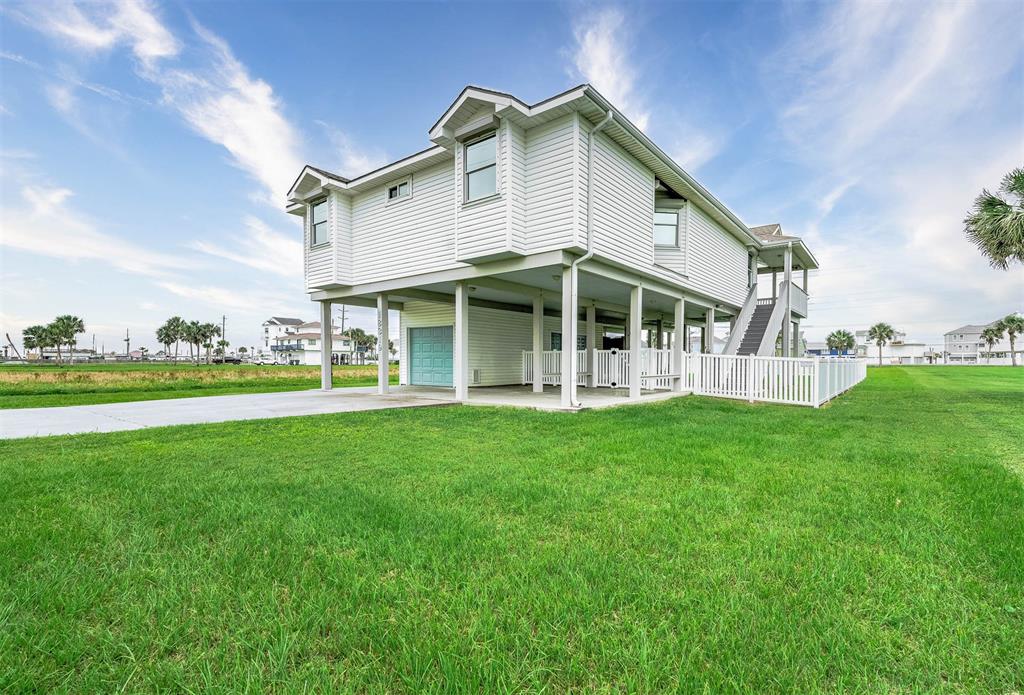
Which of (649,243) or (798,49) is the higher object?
(798,49)

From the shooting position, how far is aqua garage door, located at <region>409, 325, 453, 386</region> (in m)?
14.9

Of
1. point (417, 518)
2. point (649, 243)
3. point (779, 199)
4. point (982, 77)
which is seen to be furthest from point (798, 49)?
point (417, 518)

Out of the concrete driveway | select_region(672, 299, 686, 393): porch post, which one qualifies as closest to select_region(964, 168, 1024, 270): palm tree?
select_region(672, 299, 686, 393): porch post

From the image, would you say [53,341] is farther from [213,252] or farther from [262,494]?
[262,494]

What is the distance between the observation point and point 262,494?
11.7ft

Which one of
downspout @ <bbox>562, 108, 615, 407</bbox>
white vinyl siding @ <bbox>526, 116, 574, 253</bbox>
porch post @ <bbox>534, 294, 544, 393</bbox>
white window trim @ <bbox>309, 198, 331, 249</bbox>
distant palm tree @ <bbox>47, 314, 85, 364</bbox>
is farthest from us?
distant palm tree @ <bbox>47, 314, 85, 364</bbox>

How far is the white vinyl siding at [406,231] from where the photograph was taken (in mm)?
10594

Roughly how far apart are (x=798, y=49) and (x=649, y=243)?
7117mm

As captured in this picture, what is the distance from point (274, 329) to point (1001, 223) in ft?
344

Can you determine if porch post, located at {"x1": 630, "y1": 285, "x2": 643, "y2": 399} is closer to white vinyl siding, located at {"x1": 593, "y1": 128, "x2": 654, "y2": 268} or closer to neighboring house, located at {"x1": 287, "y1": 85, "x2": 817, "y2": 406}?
neighboring house, located at {"x1": 287, "y1": 85, "x2": 817, "y2": 406}

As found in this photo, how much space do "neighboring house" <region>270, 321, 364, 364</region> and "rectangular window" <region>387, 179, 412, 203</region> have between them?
66.3 metres

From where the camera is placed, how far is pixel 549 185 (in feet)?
27.8

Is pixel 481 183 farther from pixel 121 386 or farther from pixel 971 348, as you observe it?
pixel 971 348

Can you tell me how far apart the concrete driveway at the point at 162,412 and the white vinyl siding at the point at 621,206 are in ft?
17.2
